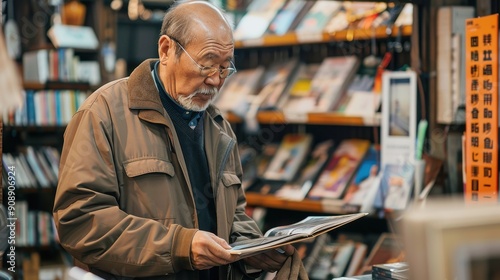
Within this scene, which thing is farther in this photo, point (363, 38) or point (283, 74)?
point (283, 74)

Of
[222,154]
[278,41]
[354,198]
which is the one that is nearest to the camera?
[222,154]

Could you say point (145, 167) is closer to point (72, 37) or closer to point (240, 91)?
point (240, 91)

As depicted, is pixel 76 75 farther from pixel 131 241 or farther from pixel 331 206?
pixel 131 241

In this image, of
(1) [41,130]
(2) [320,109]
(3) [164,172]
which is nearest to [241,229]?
(3) [164,172]

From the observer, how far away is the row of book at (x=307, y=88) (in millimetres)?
4148

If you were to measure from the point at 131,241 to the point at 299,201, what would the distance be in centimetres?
216

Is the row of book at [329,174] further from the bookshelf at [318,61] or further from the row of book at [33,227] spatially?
the row of book at [33,227]

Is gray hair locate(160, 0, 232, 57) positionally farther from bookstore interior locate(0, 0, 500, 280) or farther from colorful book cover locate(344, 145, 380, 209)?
colorful book cover locate(344, 145, 380, 209)

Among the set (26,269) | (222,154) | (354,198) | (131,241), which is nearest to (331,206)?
(354,198)

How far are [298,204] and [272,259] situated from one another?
1.84 meters

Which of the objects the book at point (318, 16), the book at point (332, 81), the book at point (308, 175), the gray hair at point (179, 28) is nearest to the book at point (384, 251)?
the book at point (308, 175)

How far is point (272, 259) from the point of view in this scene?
2.31 metres

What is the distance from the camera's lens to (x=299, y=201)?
13.6ft

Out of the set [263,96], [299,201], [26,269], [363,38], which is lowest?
[26,269]
